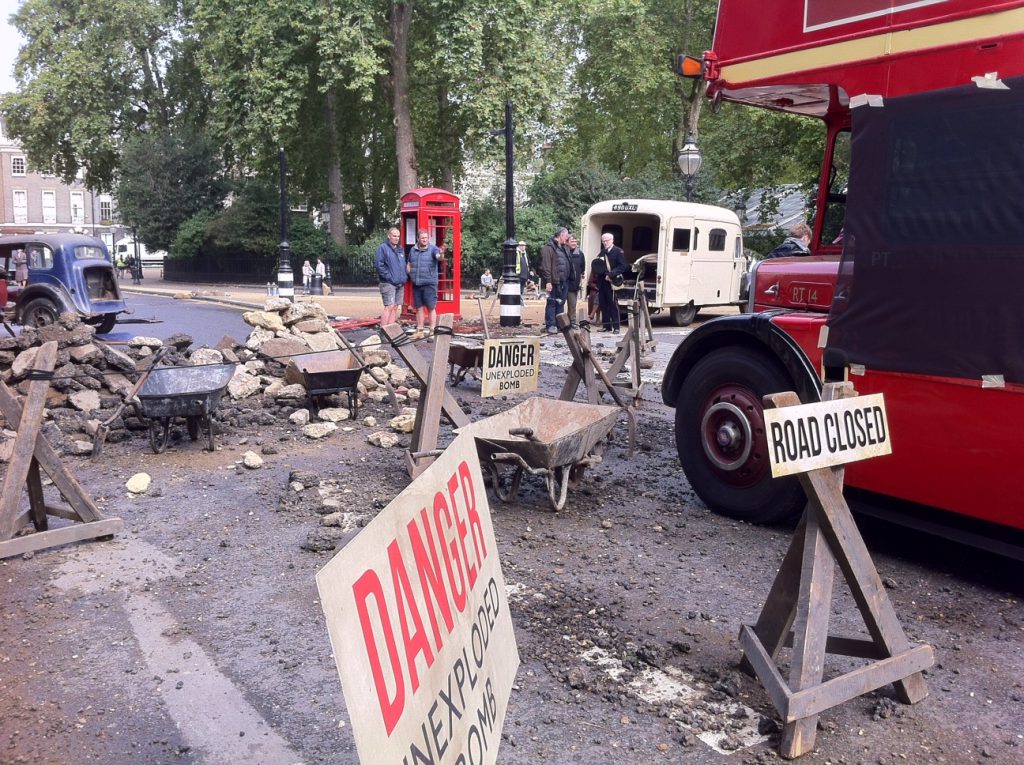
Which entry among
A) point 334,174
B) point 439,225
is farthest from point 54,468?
point 334,174

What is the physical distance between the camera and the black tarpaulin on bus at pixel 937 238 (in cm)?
426

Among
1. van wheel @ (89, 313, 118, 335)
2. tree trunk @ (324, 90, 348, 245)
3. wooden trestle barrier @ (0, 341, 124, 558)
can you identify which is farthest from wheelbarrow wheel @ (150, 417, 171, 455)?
tree trunk @ (324, 90, 348, 245)

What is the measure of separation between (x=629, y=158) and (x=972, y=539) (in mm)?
45402

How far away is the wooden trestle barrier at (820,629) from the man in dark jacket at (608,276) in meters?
14.6

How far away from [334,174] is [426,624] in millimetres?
36885

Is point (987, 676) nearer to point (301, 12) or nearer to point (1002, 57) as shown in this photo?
point (1002, 57)

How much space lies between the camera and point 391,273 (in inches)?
625

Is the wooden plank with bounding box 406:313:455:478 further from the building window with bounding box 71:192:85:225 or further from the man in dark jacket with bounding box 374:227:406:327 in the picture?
the building window with bounding box 71:192:85:225

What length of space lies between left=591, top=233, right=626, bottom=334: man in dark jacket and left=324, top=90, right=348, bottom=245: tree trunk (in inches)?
841

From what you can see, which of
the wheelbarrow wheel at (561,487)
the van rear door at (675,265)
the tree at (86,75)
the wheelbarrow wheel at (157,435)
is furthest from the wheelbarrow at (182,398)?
the tree at (86,75)

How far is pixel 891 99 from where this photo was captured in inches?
188

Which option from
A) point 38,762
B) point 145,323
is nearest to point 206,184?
point 145,323

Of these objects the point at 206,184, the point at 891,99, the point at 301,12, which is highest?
the point at 301,12

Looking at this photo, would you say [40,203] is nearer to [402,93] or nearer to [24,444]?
[402,93]
